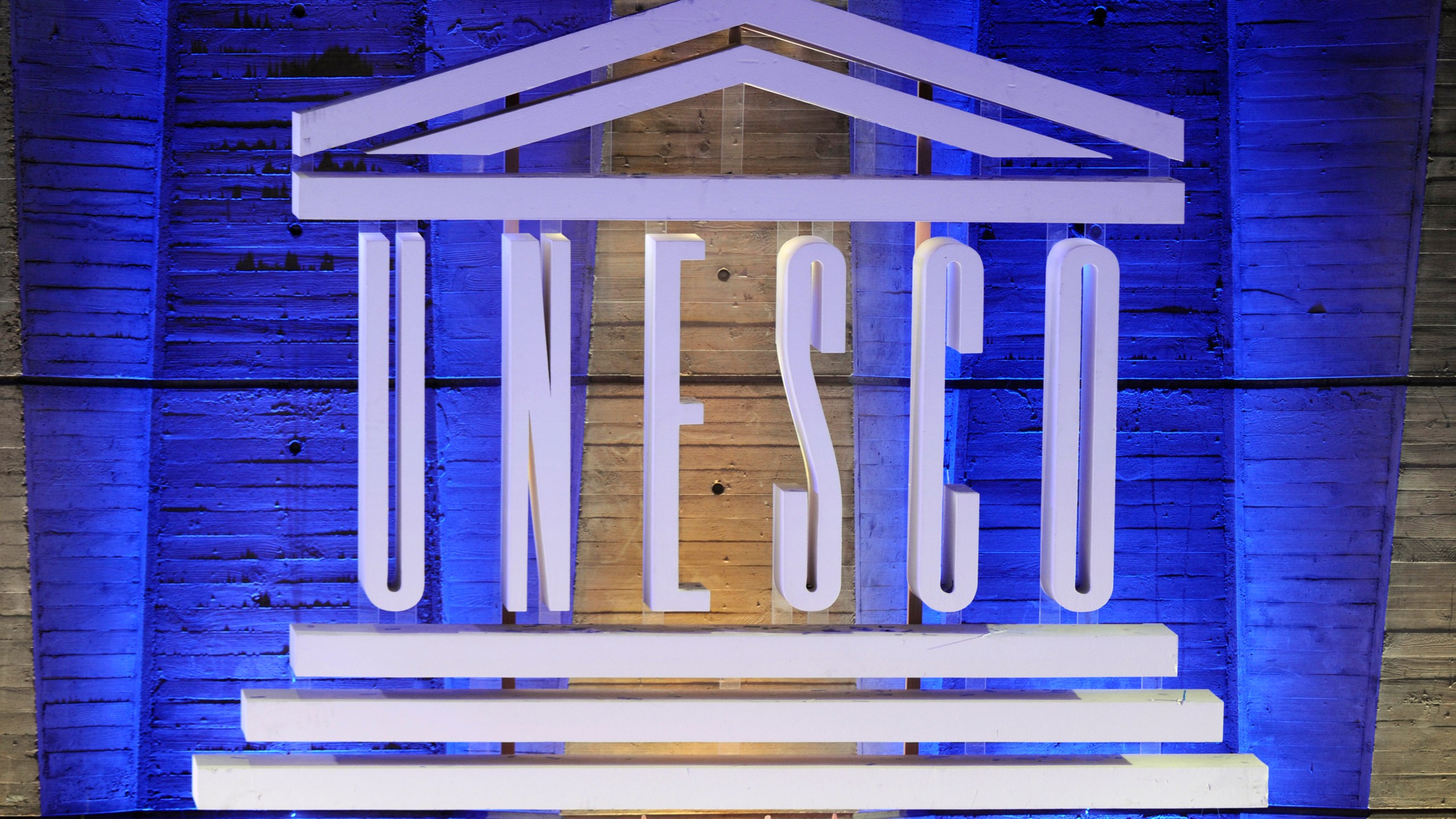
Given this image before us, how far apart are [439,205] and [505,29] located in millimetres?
856

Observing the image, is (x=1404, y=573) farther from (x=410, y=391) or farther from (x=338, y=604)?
(x=338, y=604)

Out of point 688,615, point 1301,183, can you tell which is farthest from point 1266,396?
point 688,615

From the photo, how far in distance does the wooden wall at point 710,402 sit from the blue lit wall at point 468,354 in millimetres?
174

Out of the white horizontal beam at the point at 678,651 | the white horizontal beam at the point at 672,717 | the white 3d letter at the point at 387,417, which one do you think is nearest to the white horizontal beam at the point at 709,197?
the white 3d letter at the point at 387,417

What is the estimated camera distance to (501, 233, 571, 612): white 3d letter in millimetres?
2539

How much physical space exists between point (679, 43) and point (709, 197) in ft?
1.21

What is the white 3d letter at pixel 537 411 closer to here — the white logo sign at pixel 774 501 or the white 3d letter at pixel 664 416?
the white logo sign at pixel 774 501

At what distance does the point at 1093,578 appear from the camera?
2703 millimetres

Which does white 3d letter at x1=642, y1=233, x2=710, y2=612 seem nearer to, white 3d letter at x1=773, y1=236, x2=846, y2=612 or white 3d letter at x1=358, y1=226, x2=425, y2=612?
white 3d letter at x1=773, y1=236, x2=846, y2=612

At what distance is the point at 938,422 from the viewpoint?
8.67ft

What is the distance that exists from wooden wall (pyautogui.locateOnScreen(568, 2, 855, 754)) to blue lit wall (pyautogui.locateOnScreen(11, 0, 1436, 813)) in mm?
174

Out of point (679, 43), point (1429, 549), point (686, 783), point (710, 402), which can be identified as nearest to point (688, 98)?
point (679, 43)

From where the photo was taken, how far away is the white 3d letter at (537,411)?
254 cm

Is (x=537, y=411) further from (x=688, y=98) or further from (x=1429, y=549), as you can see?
(x=1429, y=549)
